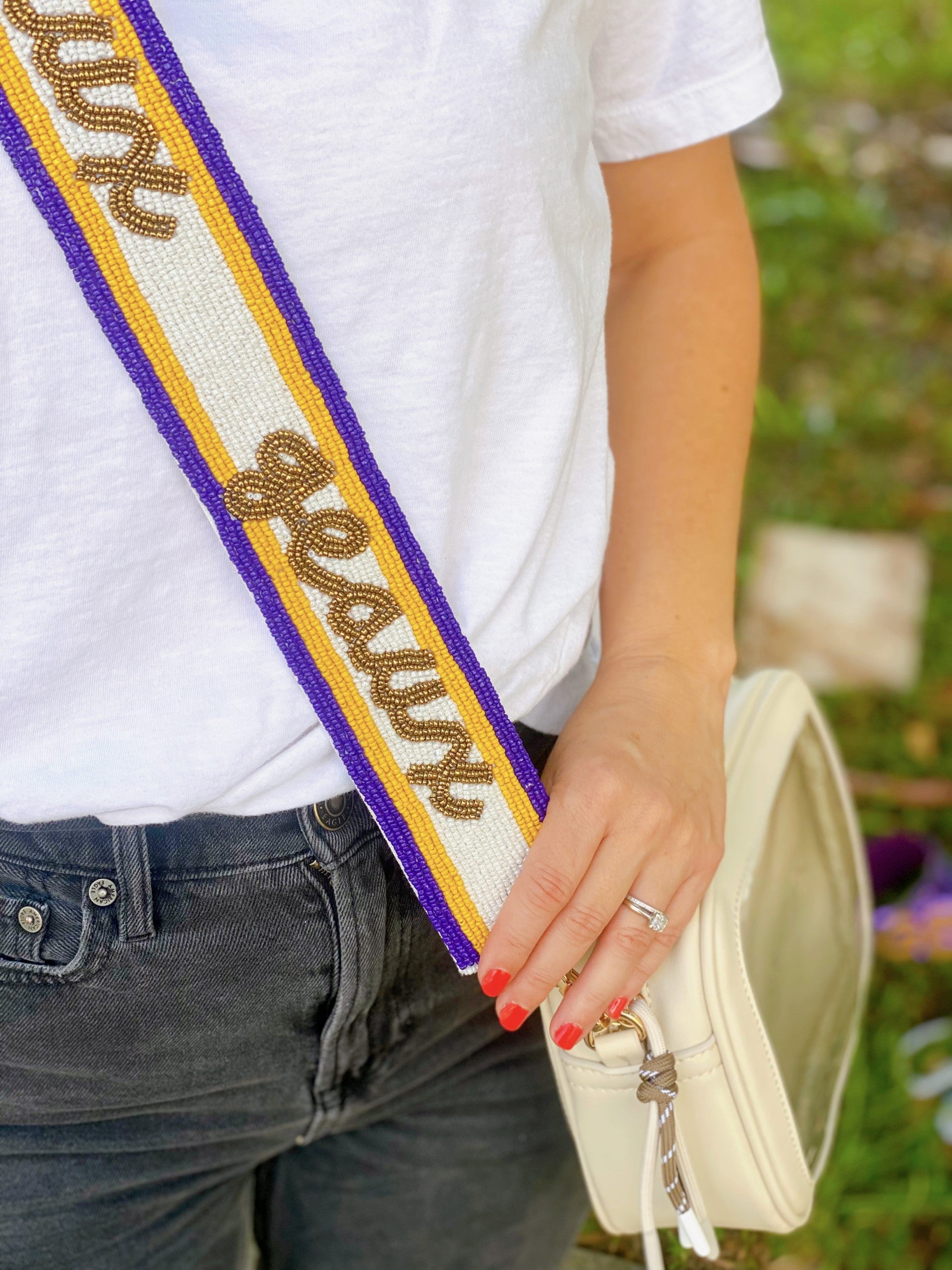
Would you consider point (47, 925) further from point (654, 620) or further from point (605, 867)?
point (654, 620)

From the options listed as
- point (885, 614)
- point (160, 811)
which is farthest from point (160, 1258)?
point (885, 614)

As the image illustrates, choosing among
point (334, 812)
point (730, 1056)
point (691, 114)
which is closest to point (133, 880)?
point (334, 812)

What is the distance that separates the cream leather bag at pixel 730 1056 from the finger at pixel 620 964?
3 cm

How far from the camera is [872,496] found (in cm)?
283

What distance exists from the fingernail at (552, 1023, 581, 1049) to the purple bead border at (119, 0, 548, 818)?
0.51ft

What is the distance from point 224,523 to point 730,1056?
542mm

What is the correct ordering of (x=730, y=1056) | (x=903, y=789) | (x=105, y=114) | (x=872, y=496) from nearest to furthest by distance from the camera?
(x=105, y=114) < (x=730, y=1056) < (x=903, y=789) < (x=872, y=496)

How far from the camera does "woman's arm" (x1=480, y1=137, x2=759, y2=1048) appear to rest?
2.75 feet

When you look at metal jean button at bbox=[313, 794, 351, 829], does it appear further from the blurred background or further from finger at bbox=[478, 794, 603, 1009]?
the blurred background

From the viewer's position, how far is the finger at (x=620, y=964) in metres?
0.85

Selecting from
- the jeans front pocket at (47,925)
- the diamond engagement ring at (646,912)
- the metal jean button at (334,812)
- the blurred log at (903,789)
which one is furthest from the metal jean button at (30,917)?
the blurred log at (903,789)

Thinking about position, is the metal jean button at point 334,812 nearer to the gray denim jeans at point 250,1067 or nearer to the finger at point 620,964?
the gray denim jeans at point 250,1067

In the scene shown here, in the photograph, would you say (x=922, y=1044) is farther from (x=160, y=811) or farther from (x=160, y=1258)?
(x=160, y=811)

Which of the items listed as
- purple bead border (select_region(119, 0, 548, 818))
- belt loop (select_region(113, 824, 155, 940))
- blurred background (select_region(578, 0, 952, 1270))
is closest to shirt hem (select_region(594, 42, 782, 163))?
purple bead border (select_region(119, 0, 548, 818))
